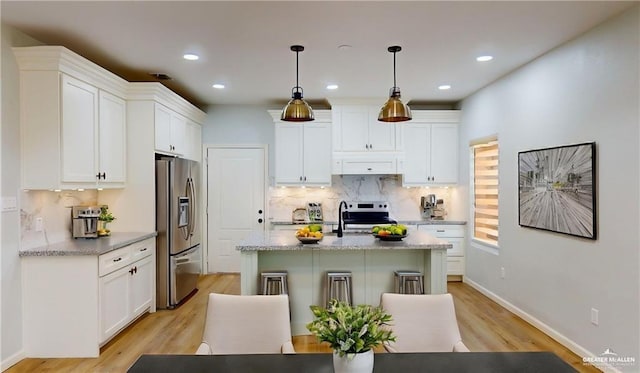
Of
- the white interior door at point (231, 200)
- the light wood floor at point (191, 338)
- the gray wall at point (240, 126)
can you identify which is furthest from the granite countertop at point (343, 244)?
the gray wall at point (240, 126)

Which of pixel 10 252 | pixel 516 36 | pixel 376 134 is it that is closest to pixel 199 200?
pixel 376 134

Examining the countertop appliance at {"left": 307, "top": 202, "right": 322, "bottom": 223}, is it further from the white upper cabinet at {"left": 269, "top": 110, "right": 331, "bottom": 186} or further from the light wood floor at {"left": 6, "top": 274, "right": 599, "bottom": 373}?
the light wood floor at {"left": 6, "top": 274, "right": 599, "bottom": 373}

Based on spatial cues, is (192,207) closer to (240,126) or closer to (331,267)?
(240,126)

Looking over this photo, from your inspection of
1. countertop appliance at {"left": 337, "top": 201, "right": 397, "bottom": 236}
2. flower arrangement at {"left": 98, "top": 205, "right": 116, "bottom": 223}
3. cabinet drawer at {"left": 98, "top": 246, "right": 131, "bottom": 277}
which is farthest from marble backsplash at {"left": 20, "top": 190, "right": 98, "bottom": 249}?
countertop appliance at {"left": 337, "top": 201, "right": 397, "bottom": 236}

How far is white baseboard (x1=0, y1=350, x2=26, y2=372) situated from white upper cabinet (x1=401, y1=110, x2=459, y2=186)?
4.81 metres

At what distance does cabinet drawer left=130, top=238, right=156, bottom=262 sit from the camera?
→ 13.3 ft

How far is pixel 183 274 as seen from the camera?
489cm

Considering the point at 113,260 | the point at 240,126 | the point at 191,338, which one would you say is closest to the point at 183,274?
the point at 191,338

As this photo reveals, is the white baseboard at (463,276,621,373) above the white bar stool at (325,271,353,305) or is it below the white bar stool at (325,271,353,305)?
below

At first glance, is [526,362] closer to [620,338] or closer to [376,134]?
[620,338]

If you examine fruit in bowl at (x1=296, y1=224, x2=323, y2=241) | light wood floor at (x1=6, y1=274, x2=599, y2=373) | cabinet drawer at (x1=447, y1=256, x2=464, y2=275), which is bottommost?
light wood floor at (x1=6, y1=274, x2=599, y2=373)

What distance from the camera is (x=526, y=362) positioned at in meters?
1.62

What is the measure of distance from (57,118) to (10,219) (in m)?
0.85

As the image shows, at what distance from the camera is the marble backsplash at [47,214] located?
334 centimetres
